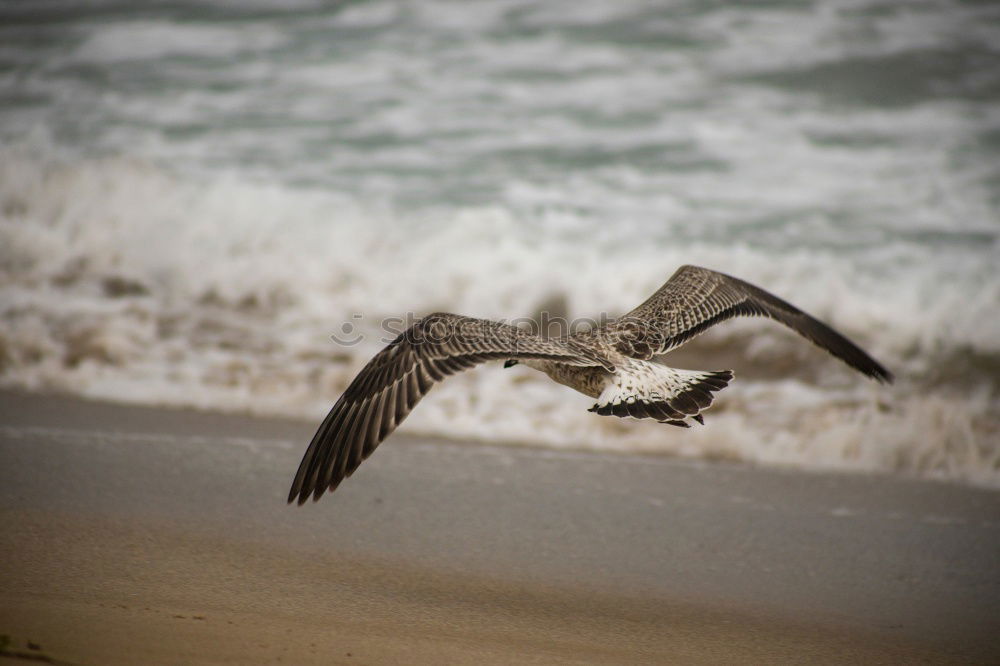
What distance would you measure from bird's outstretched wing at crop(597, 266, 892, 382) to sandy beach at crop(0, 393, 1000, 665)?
77 centimetres

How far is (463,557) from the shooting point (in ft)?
13.8

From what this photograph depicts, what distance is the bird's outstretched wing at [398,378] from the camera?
141 inches

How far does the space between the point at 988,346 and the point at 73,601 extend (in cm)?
635

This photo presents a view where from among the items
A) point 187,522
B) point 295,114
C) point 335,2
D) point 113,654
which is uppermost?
point 335,2

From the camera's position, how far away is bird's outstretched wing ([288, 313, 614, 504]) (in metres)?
3.59

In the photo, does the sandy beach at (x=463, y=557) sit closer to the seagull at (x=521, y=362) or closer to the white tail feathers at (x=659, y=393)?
the seagull at (x=521, y=362)

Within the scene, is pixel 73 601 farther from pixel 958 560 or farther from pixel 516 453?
pixel 958 560

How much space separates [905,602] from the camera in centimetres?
396

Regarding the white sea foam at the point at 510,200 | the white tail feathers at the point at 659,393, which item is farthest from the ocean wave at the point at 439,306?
the white tail feathers at the point at 659,393

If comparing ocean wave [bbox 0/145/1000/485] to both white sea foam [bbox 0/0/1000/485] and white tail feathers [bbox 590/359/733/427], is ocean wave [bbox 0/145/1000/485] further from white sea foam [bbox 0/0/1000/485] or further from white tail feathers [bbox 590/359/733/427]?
white tail feathers [bbox 590/359/733/427]

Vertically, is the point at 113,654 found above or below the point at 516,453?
below

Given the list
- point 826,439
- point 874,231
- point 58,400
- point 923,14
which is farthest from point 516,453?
point 923,14

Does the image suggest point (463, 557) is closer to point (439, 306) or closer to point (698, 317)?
point (698, 317)

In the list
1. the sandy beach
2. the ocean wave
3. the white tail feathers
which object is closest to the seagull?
the white tail feathers
